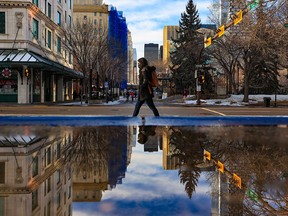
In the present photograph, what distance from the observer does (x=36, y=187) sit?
170 inches

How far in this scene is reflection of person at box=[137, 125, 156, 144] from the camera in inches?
342

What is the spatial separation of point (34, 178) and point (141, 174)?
1.58 meters

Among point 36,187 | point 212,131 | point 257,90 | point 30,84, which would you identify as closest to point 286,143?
point 212,131

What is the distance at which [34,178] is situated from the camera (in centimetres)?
473

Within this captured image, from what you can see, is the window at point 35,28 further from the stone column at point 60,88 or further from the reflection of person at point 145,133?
the reflection of person at point 145,133

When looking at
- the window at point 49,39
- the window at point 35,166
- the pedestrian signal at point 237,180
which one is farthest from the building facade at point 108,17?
the pedestrian signal at point 237,180

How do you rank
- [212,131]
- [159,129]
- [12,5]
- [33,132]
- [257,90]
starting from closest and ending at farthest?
[33,132], [212,131], [159,129], [12,5], [257,90]

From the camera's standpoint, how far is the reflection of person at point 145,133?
28.5ft

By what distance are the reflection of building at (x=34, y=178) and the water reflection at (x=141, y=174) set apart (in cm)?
1

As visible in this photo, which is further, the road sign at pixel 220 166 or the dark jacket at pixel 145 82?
the dark jacket at pixel 145 82

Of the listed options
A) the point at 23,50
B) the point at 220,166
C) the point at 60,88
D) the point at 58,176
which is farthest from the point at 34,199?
the point at 60,88

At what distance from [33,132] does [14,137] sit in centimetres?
97

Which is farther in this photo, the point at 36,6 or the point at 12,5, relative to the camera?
the point at 36,6

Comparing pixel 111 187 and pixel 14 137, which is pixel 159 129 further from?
pixel 111 187
